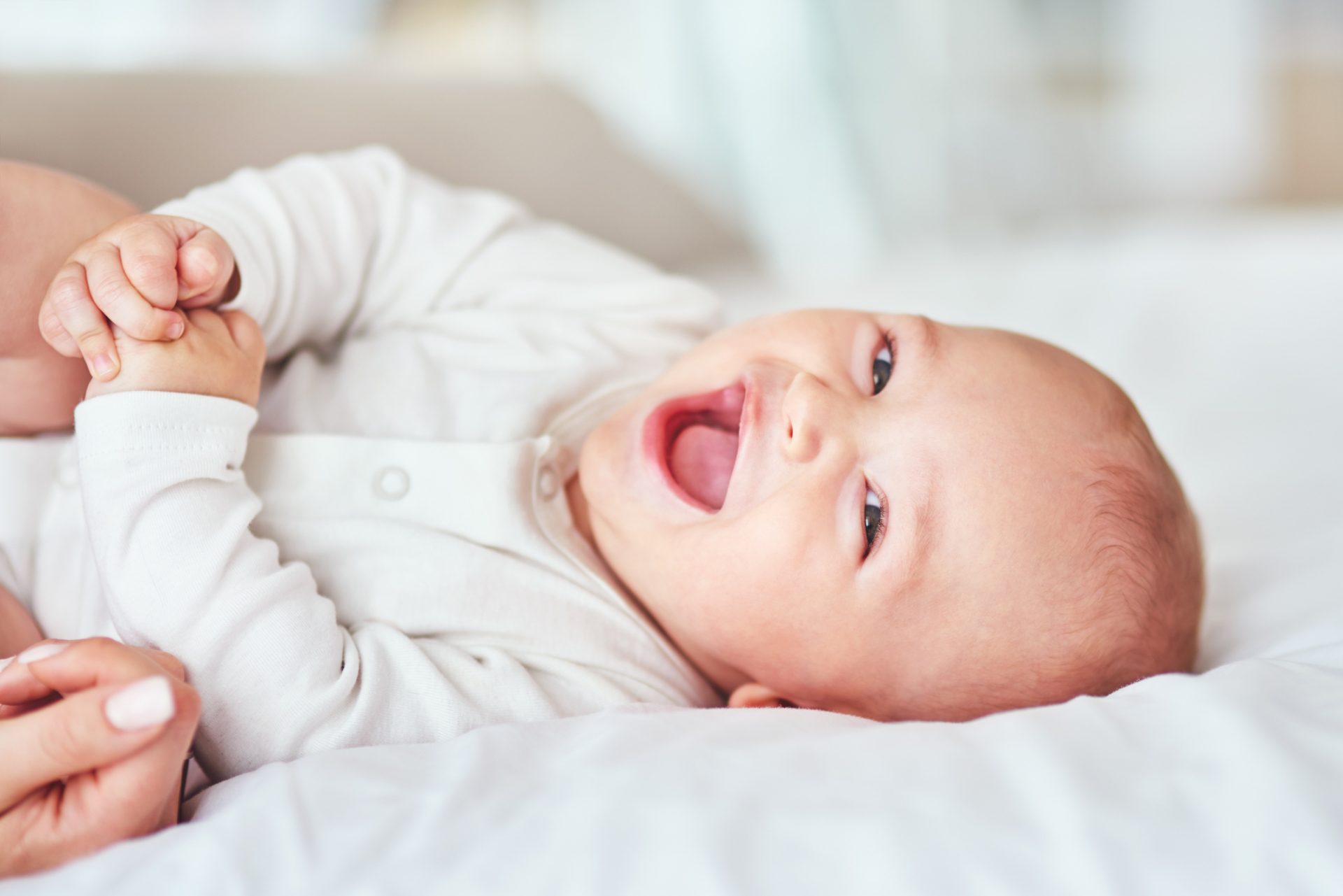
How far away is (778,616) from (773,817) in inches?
12.4

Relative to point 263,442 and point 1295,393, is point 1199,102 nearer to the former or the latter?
point 1295,393

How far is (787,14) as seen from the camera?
2.83m

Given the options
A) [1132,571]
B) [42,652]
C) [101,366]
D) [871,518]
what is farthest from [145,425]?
[1132,571]

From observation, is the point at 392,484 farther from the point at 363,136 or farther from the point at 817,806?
the point at 363,136

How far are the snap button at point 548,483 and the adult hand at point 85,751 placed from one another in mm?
368

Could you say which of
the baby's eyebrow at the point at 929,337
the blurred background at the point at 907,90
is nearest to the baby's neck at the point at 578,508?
the baby's eyebrow at the point at 929,337

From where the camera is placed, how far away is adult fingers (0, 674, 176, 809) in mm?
553

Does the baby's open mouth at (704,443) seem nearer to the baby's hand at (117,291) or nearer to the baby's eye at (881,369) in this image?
the baby's eye at (881,369)

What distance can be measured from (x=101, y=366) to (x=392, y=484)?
0.24 m

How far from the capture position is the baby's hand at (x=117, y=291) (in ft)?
2.39

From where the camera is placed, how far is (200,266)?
2.52 feet

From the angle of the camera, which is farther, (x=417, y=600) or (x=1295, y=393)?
(x=1295, y=393)

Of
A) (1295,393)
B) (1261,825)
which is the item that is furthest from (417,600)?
(1295,393)

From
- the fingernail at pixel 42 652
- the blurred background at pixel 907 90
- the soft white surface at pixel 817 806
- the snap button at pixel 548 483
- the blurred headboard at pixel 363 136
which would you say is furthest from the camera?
the blurred background at pixel 907 90
